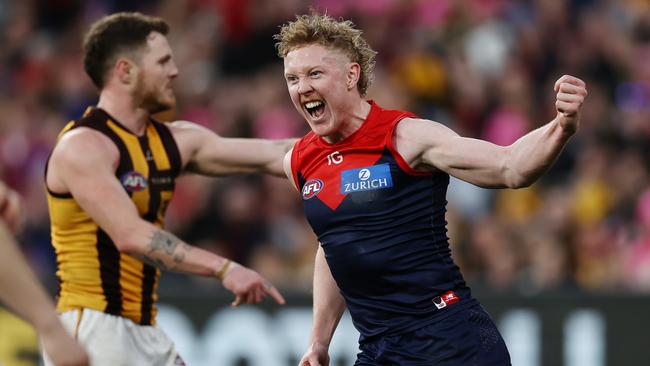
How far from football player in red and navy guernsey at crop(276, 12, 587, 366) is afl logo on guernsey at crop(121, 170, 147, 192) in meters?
1.18

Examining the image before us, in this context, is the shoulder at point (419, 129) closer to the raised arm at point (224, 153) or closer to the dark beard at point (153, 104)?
the raised arm at point (224, 153)

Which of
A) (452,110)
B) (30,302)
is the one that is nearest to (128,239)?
(30,302)

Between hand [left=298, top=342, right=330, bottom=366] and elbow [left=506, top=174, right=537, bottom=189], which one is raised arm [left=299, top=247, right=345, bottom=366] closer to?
hand [left=298, top=342, right=330, bottom=366]

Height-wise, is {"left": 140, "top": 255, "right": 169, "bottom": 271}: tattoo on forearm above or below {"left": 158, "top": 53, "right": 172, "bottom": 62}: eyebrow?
below

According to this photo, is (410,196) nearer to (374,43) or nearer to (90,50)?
(90,50)

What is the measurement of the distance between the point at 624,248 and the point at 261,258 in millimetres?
3419

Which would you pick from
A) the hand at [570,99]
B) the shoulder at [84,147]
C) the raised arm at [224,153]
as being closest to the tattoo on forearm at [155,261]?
the shoulder at [84,147]

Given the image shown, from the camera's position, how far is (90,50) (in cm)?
692

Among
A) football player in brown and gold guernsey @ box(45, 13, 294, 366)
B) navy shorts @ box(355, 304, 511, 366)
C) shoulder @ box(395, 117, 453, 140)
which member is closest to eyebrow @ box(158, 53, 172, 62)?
football player in brown and gold guernsey @ box(45, 13, 294, 366)

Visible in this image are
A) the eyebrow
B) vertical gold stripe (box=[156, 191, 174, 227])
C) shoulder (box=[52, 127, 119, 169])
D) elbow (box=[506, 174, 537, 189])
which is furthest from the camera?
the eyebrow

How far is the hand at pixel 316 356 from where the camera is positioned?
19.8ft

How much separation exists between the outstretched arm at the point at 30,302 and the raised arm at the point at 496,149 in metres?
1.84

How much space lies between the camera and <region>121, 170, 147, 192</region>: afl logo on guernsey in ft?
21.7

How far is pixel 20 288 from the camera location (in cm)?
434
